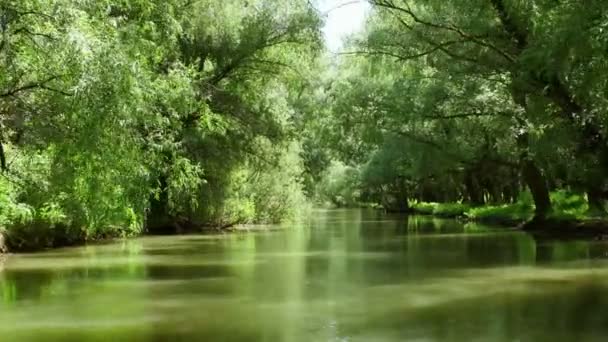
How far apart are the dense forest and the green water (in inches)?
85.5

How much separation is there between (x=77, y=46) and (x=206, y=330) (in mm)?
5356

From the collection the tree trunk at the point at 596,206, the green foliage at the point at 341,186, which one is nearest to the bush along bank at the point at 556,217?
the tree trunk at the point at 596,206

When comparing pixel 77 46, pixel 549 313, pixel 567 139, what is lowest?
pixel 549 313

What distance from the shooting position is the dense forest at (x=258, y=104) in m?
12.8

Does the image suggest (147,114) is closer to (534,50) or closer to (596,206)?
(534,50)

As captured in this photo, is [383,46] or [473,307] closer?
[473,307]

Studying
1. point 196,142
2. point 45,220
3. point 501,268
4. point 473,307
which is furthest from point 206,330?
point 196,142

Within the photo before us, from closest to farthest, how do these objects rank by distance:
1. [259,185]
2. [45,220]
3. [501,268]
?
[501,268] → [45,220] → [259,185]

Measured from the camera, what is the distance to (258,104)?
→ 3281cm

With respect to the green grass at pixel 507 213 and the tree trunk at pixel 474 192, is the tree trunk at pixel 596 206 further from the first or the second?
the tree trunk at pixel 474 192

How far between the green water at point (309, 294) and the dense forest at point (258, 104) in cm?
217

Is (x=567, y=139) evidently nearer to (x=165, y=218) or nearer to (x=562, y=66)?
(x=562, y=66)

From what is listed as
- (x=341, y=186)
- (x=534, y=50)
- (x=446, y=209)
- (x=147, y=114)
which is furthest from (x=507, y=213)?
(x=341, y=186)

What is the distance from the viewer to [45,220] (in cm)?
2259
